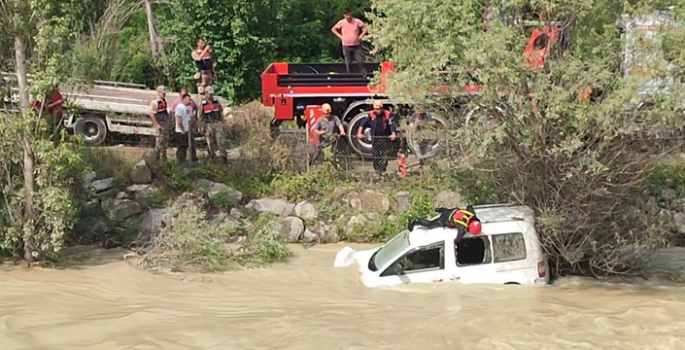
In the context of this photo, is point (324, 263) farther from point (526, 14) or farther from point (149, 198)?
point (526, 14)

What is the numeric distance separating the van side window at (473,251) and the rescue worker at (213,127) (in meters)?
6.57

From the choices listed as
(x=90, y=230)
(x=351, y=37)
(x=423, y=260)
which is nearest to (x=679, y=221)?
(x=423, y=260)

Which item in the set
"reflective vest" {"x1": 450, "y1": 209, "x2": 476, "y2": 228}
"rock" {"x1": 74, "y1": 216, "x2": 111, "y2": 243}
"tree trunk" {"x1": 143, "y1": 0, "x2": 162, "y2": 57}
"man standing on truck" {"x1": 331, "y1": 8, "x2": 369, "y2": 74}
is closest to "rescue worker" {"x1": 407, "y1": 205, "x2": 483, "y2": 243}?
"reflective vest" {"x1": 450, "y1": 209, "x2": 476, "y2": 228}

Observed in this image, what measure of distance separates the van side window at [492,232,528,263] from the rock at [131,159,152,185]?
7.41 meters

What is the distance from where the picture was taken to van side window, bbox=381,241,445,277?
12289mm

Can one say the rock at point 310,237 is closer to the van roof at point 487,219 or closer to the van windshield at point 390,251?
the van windshield at point 390,251

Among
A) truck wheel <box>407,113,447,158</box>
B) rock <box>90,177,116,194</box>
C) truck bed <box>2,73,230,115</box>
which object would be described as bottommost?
rock <box>90,177,116,194</box>

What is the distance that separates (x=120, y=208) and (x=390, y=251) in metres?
5.94

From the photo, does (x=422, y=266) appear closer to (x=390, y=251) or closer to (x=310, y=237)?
(x=390, y=251)

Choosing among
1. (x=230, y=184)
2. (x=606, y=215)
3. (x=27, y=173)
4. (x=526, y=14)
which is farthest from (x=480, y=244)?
(x=27, y=173)

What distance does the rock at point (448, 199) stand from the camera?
15.9m

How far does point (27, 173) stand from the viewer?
1438cm

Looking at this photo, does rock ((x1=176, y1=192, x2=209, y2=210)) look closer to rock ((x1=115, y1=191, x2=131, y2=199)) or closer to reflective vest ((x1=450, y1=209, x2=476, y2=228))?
rock ((x1=115, y1=191, x2=131, y2=199))

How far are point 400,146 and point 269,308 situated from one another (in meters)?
5.44
